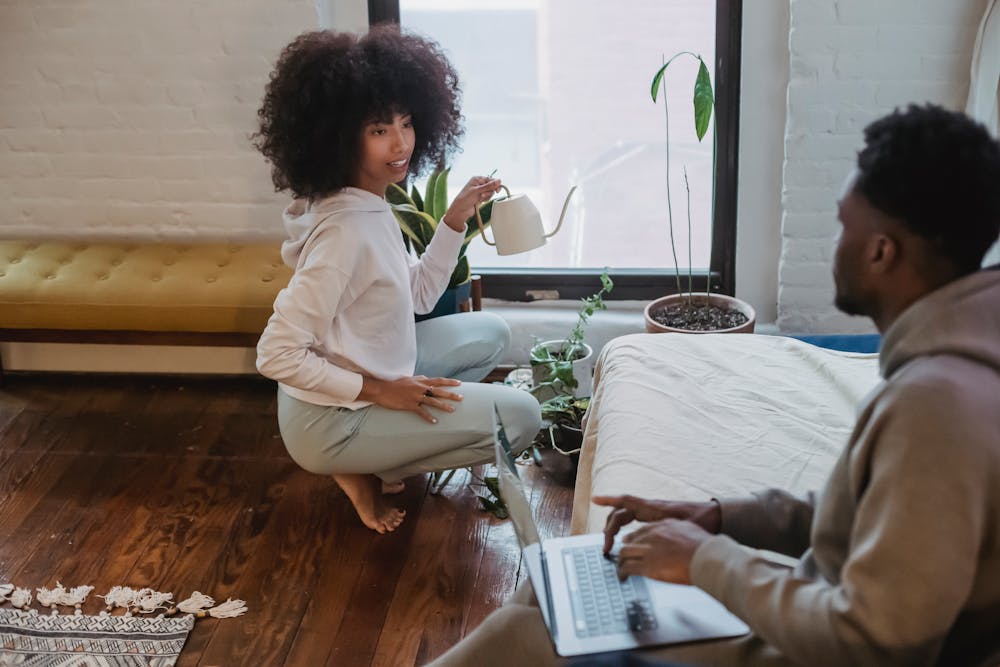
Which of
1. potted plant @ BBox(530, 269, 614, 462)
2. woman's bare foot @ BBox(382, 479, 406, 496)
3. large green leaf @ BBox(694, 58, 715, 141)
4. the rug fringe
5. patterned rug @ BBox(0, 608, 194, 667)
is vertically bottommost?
patterned rug @ BBox(0, 608, 194, 667)

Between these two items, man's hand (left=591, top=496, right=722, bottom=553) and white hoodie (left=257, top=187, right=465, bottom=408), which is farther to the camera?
white hoodie (left=257, top=187, right=465, bottom=408)

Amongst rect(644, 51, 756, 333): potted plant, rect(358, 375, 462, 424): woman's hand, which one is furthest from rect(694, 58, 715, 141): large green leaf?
rect(358, 375, 462, 424): woman's hand

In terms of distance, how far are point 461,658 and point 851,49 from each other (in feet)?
7.09

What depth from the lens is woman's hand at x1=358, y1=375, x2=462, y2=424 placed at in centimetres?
229

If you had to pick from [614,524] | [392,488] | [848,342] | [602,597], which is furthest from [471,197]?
[602,597]

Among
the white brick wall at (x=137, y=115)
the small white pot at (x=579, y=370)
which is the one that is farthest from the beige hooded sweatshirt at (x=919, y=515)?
the white brick wall at (x=137, y=115)

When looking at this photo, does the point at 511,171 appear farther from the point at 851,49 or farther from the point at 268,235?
the point at 851,49

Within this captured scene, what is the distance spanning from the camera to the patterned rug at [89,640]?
2.07 metres

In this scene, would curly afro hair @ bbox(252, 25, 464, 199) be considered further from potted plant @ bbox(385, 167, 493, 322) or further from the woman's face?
potted plant @ bbox(385, 167, 493, 322)

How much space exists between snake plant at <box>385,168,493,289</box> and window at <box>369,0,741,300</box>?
13.5 inches

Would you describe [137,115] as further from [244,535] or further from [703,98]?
[703,98]

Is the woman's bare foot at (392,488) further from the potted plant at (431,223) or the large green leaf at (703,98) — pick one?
the large green leaf at (703,98)

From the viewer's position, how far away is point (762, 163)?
9.97 ft

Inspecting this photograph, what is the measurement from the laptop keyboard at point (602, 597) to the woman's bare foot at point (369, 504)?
1049mm
